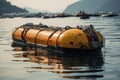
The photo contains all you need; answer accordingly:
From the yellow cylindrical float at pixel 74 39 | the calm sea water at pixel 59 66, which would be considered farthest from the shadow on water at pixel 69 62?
the yellow cylindrical float at pixel 74 39

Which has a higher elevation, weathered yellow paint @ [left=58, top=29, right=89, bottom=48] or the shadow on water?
weathered yellow paint @ [left=58, top=29, right=89, bottom=48]

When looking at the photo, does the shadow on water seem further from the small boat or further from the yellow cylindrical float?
the yellow cylindrical float

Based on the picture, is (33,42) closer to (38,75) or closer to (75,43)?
(75,43)

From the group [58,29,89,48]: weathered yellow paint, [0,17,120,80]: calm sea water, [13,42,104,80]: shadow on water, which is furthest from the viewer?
[58,29,89,48]: weathered yellow paint

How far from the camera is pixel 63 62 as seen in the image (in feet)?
140

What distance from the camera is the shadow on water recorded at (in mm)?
34991

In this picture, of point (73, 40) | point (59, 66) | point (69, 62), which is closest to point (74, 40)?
point (73, 40)

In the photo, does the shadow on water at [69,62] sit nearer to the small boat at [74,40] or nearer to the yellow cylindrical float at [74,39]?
the small boat at [74,40]

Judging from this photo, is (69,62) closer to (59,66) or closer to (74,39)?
(59,66)

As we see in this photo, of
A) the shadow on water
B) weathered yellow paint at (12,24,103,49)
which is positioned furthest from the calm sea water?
weathered yellow paint at (12,24,103,49)

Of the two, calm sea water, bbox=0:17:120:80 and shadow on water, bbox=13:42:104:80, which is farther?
shadow on water, bbox=13:42:104:80

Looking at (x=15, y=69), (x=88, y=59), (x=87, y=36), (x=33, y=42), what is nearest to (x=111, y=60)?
(x=88, y=59)

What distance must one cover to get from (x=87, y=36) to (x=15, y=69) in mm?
12896

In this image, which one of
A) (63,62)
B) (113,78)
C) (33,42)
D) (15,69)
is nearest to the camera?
(113,78)
